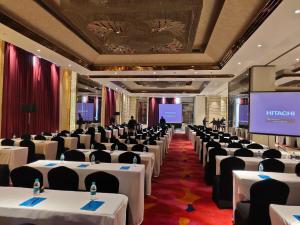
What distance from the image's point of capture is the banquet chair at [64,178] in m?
3.81

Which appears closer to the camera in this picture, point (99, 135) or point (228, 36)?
point (228, 36)

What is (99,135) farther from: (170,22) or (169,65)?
(170,22)

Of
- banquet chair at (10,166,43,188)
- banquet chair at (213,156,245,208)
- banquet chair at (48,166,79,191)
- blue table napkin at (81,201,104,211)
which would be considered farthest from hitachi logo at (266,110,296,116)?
banquet chair at (10,166,43,188)

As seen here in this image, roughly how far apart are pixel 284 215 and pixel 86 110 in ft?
49.1

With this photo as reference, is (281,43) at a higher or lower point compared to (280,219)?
higher

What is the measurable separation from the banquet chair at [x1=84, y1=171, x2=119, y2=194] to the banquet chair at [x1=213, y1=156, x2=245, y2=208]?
7.69 ft

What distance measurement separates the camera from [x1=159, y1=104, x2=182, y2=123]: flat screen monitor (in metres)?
28.3

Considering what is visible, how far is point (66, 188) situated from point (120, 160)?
6.49ft

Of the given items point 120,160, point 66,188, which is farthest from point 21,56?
point 66,188

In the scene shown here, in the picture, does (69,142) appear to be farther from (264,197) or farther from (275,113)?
(264,197)

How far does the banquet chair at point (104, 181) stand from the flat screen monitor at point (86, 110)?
11.8 metres

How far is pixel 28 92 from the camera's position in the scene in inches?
408

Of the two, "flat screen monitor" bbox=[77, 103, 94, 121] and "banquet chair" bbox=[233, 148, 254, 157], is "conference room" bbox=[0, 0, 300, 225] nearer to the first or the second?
"banquet chair" bbox=[233, 148, 254, 157]

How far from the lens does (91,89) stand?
17109 mm
